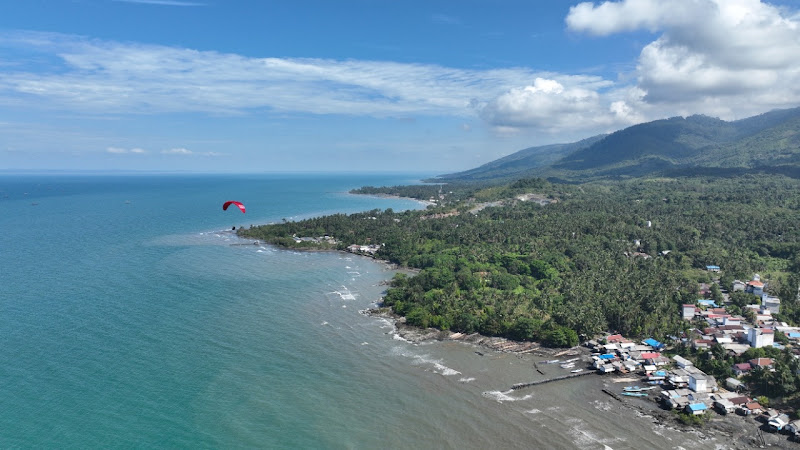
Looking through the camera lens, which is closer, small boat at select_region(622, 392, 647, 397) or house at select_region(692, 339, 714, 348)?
small boat at select_region(622, 392, 647, 397)

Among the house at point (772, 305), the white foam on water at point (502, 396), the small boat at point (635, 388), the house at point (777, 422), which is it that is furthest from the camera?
the house at point (772, 305)

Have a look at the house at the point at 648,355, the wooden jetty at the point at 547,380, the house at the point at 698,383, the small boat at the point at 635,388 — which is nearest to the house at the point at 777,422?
the house at the point at 698,383

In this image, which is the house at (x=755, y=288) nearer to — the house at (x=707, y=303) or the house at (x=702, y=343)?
the house at (x=707, y=303)

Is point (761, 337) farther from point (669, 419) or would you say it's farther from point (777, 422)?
point (669, 419)

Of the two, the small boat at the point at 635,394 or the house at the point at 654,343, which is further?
the house at the point at 654,343

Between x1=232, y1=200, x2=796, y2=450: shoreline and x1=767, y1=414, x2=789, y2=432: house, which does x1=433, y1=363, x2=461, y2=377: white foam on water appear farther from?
x1=767, y1=414, x2=789, y2=432: house

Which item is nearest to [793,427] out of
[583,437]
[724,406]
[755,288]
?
[724,406]

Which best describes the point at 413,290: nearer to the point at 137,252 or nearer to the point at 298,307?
the point at 298,307

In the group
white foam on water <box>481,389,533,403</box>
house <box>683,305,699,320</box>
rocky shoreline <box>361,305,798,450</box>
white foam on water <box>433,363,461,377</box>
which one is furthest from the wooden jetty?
house <box>683,305,699,320</box>
